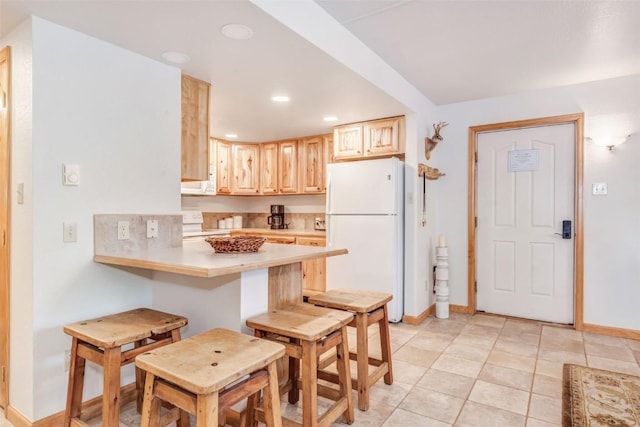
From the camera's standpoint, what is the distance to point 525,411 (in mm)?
2086

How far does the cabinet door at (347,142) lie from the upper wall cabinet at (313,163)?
18.0 inches

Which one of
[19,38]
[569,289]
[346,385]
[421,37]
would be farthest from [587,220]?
[19,38]

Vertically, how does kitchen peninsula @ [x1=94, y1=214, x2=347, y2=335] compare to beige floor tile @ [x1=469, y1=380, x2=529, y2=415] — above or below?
above

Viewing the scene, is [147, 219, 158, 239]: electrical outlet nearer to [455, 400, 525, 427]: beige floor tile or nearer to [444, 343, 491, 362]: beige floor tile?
[455, 400, 525, 427]: beige floor tile

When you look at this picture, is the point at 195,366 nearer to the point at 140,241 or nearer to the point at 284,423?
the point at 284,423

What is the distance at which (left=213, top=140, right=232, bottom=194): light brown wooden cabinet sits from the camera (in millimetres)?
5027

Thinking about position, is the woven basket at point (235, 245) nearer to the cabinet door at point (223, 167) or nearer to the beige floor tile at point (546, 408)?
the beige floor tile at point (546, 408)

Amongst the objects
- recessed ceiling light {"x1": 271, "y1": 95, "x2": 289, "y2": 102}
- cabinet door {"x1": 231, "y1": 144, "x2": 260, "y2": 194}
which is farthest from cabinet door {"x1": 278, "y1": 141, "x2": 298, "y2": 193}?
recessed ceiling light {"x1": 271, "y1": 95, "x2": 289, "y2": 102}

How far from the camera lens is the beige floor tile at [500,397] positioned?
214cm

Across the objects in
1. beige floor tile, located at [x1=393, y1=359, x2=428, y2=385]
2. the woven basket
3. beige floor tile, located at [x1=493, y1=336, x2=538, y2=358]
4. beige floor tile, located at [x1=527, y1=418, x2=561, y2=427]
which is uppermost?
the woven basket

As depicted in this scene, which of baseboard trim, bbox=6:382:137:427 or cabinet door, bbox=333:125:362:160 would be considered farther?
cabinet door, bbox=333:125:362:160

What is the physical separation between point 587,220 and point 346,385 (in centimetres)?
288

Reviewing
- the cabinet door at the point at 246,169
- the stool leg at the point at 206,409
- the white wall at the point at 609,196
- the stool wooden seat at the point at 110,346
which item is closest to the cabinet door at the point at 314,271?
the cabinet door at the point at 246,169

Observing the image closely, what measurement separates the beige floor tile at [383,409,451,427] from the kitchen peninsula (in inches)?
32.4
